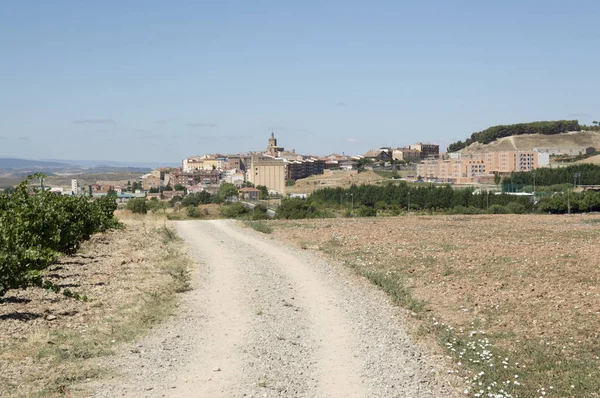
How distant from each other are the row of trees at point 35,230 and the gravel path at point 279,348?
3.05m

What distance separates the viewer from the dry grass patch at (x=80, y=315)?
9.38m

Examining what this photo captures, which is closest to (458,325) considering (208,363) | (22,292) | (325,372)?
(325,372)

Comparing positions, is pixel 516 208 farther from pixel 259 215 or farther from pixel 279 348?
pixel 279 348

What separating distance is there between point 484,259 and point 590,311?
7663mm

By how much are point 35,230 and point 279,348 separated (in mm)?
10381

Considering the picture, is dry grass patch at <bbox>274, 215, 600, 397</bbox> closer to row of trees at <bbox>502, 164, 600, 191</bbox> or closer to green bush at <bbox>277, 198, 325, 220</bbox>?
green bush at <bbox>277, 198, 325, 220</bbox>

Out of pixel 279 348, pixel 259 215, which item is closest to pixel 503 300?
pixel 279 348

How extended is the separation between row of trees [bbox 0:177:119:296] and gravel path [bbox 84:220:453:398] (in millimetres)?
3049

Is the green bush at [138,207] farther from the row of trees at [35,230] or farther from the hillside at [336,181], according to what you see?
the hillside at [336,181]

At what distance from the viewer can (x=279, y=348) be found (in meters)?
11.1

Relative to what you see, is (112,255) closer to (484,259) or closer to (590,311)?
(484,259)

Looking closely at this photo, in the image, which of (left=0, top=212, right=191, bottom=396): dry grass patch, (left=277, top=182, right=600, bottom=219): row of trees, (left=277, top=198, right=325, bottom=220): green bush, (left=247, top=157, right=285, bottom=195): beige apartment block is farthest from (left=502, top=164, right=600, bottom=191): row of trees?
(left=0, top=212, right=191, bottom=396): dry grass patch

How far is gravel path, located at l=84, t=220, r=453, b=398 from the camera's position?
912 centimetres

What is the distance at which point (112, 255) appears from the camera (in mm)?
23250
